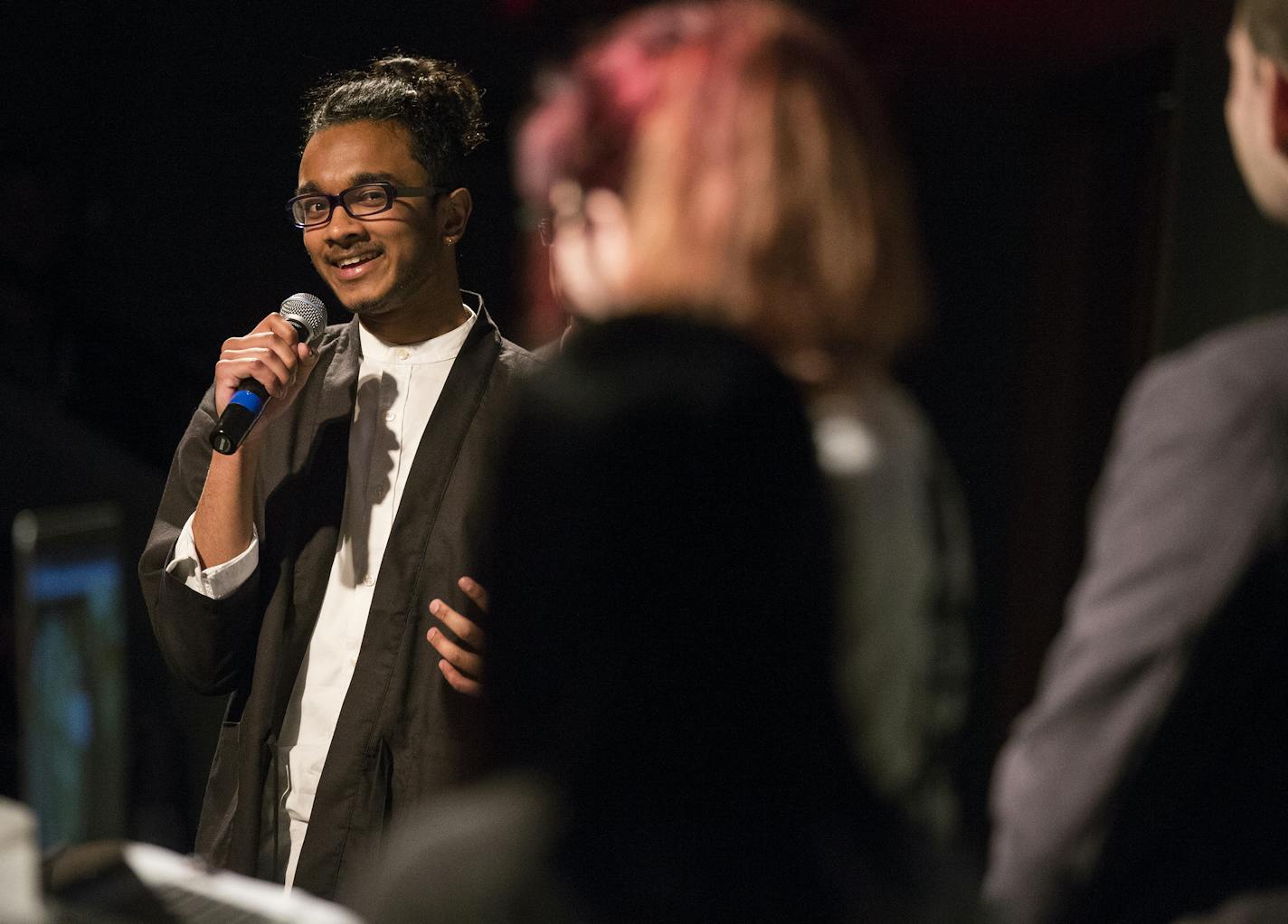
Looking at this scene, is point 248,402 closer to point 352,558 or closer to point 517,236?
point 352,558

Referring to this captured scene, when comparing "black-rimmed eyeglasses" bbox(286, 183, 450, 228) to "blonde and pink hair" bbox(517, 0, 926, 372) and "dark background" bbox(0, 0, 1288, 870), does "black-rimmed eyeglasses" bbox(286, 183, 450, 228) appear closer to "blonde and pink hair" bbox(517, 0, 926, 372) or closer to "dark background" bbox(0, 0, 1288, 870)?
"dark background" bbox(0, 0, 1288, 870)

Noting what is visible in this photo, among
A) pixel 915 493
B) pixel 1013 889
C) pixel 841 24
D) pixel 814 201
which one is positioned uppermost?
pixel 841 24

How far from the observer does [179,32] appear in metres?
1.79

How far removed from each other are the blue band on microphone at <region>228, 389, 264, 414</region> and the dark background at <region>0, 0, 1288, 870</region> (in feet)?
1.24

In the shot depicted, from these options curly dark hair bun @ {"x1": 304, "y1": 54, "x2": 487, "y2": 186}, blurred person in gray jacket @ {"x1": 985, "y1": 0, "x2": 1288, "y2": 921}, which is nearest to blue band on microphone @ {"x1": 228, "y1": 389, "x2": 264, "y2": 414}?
curly dark hair bun @ {"x1": 304, "y1": 54, "x2": 487, "y2": 186}

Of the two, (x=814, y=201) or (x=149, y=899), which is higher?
(x=814, y=201)

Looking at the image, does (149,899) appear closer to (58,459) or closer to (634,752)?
(634,752)

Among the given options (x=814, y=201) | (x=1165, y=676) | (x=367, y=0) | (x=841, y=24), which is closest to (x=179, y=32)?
(x=367, y=0)

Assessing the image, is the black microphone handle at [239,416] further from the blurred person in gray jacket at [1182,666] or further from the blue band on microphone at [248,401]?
the blurred person in gray jacket at [1182,666]

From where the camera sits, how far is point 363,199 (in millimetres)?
1589

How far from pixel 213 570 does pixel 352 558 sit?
6.9 inches

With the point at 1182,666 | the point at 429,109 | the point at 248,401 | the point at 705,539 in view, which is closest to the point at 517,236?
the point at 429,109

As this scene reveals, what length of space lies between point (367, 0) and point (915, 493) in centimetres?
114

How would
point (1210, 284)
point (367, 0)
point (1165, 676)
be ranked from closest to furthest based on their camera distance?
point (1165, 676)
point (1210, 284)
point (367, 0)
